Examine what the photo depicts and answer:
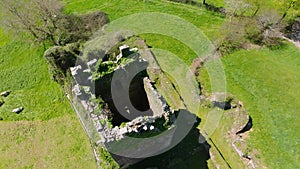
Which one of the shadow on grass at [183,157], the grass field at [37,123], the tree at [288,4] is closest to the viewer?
the shadow on grass at [183,157]

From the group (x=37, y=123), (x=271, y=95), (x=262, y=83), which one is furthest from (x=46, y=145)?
(x=271, y=95)

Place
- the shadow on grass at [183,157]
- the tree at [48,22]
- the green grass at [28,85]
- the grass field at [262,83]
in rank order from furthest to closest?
the tree at [48,22] < the green grass at [28,85] < the grass field at [262,83] < the shadow on grass at [183,157]

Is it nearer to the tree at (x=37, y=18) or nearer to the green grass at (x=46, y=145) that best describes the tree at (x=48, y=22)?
the tree at (x=37, y=18)

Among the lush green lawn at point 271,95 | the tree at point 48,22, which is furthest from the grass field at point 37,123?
the lush green lawn at point 271,95

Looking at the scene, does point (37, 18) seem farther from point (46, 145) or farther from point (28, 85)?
point (46, 145)

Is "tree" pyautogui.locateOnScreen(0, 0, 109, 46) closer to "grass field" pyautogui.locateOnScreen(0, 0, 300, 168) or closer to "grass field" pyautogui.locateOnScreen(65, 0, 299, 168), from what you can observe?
"grass field" pyautogui.locateOnScreen(0, 0, 300, 168)

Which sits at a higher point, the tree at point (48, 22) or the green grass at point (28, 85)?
the tree at point (48, 22)

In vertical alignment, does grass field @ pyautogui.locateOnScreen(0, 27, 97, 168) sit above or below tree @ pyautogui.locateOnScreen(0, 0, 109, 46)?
below

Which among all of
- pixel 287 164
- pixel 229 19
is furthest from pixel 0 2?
pixel 287 164

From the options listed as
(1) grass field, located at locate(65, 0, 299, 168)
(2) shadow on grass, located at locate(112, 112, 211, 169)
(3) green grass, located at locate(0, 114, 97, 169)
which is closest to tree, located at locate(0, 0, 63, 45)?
(1) grass field, located at locate(65, 0, 299, 168)
